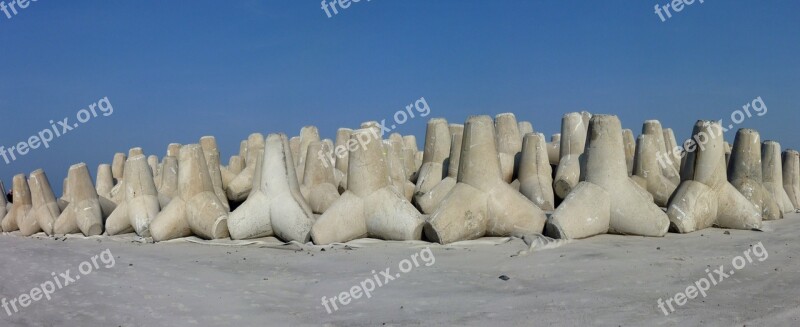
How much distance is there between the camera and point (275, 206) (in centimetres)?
857

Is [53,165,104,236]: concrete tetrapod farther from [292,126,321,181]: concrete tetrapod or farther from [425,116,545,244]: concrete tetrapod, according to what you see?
[425,116,545,244]: concrete tetrapod

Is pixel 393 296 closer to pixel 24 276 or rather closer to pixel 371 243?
pixel 371 243

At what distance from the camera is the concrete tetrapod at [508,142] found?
10773 mm

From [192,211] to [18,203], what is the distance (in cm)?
480

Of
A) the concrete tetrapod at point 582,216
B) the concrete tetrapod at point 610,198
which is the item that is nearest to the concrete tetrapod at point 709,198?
the concrete tetrapod at point 610,198

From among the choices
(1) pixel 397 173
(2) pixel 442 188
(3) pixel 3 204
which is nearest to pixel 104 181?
(3) pixel 3 204

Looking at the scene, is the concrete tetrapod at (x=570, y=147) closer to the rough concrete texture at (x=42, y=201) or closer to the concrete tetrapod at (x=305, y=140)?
the concrete tetrapod at (x=305, y=140)

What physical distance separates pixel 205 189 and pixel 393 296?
4.56 metres

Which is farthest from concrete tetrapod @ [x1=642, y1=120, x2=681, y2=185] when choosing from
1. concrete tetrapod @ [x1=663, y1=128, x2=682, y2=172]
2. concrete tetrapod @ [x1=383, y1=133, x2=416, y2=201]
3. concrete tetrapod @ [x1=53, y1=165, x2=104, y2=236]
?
Result: concrete tetrapod @ [x1=53, y1=165, x2=104, y2=236]

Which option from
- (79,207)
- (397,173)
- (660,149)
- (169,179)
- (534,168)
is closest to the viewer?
(534,168)

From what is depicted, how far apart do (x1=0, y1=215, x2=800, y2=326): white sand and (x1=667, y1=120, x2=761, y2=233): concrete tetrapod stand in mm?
241

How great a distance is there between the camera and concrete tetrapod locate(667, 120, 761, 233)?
792cm

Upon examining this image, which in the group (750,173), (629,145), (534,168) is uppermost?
(534,168)

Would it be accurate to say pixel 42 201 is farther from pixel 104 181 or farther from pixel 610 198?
pixel 610 198
